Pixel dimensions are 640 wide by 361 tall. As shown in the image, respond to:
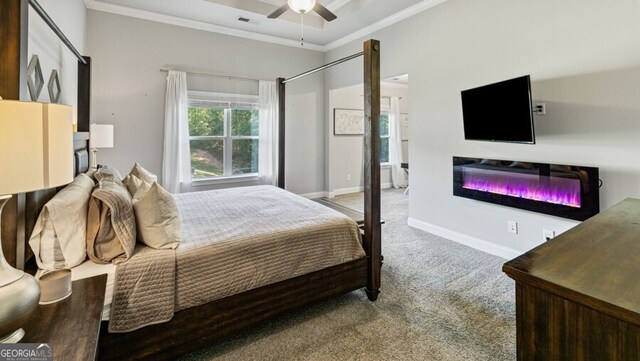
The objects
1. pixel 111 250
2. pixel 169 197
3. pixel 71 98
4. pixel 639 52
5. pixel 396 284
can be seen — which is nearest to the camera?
pixel 111 250

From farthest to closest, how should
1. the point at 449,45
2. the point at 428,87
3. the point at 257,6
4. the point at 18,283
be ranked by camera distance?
the point at 257,6
the point at 428,87
the point at 449,45
the point at 18,283

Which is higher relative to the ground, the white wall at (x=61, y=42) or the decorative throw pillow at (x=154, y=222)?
the white wall at (x=61, y=42)

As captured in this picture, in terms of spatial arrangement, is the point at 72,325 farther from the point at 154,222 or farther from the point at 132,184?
the point at 132,184

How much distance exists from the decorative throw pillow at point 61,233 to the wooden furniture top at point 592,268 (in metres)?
1.90

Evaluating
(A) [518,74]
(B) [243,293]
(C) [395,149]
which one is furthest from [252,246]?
(C) [395,149]

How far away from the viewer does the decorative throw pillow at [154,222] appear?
5.78 feet

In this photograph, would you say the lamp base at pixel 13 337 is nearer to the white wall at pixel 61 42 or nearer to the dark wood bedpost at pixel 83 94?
the white wall at pixel 61 42

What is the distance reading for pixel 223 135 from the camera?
508 centimetres

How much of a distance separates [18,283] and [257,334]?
140 centimetres

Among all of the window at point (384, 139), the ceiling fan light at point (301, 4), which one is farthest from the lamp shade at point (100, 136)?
the window at point (384, 139)

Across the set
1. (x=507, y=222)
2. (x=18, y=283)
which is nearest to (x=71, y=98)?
(x=18, y=283)

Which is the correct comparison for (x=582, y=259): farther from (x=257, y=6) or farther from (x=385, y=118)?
(x=385, y=118)

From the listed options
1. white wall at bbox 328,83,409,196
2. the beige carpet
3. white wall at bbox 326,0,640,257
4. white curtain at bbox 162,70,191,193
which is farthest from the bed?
white wall at bbox 328,83,409,196

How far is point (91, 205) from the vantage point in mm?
1635
